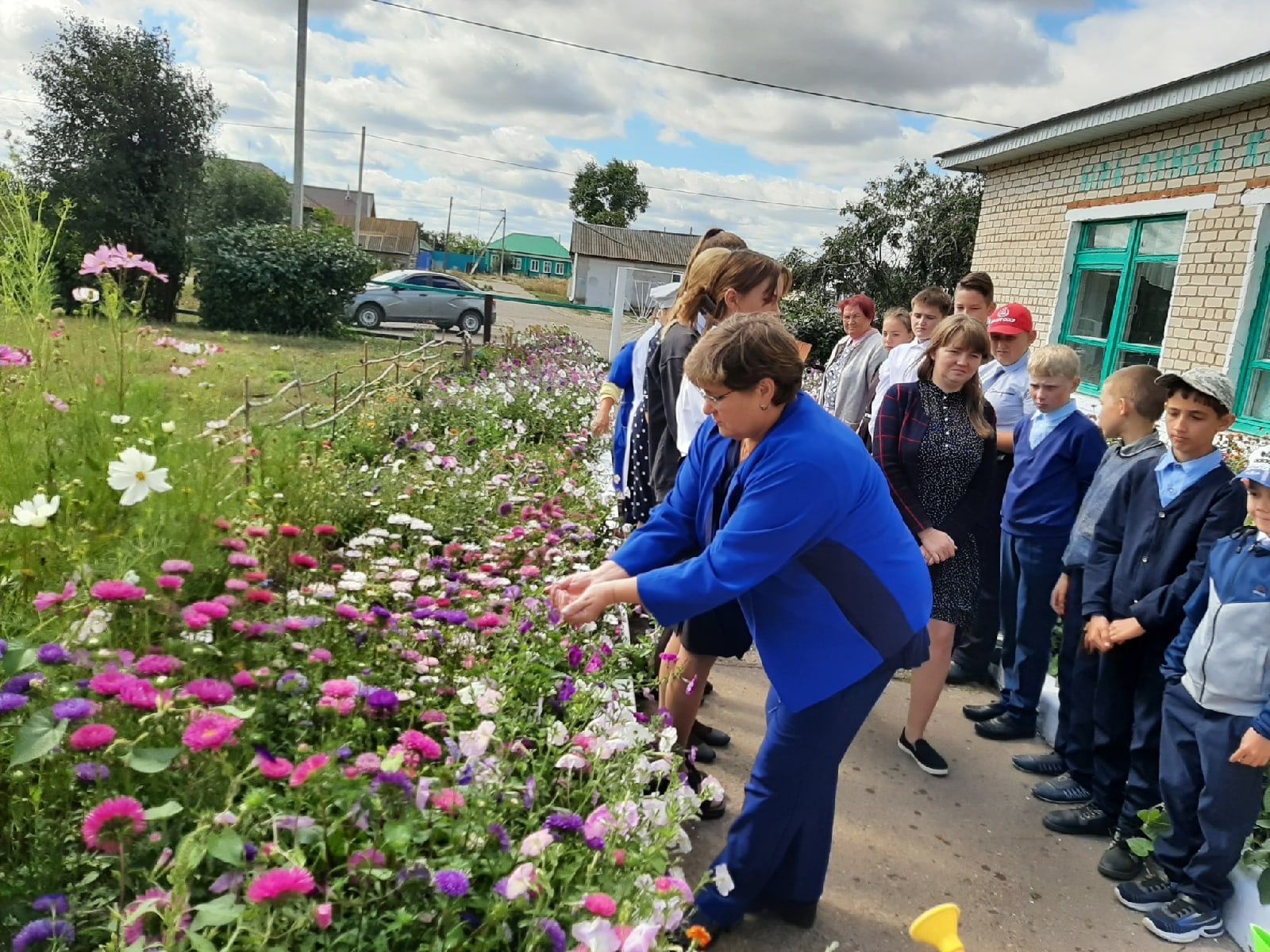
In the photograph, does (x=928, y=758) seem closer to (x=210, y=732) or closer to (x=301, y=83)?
(x=210, y=732)

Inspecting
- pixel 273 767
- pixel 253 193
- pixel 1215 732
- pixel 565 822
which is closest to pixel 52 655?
pixel 273 767

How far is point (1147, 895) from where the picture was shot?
9.23 ft

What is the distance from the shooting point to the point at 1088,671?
11.1 ft

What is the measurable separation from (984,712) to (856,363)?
2208 millimetres

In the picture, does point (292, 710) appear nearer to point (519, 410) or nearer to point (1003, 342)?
point (1003, 342)

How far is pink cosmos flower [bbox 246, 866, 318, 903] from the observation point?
1228 millimetres

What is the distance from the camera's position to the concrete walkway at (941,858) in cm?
264

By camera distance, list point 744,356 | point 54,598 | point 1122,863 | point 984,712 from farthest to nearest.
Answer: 1. point 984,712
2. point 1122,863
3. point 744,356
4. point 54,598

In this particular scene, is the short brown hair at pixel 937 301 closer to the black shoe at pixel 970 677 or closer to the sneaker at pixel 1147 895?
the black shoe at pixel 970 677

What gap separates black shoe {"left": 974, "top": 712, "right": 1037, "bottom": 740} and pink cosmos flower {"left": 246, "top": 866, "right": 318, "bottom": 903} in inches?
136

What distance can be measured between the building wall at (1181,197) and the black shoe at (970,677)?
4018mm

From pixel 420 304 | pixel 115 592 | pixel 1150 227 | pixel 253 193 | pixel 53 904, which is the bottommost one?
pixel 53 904

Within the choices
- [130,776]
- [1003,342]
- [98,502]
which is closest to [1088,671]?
[1003,342]

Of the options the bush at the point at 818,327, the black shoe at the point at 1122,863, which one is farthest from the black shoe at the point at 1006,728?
the bush at the point at 818,327
